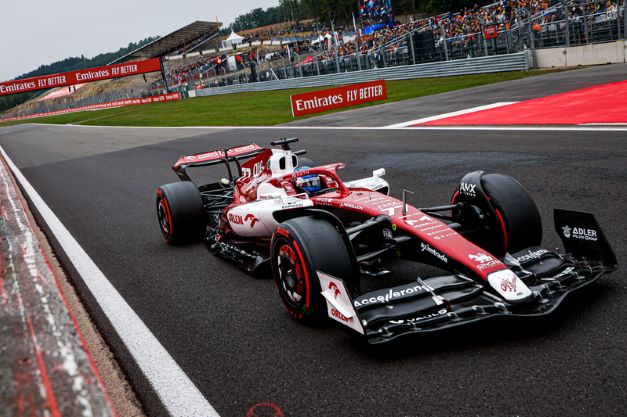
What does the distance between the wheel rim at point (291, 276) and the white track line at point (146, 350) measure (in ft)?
2.92

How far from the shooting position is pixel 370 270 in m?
4.84

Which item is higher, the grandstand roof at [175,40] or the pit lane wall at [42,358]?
the grandstand roof at [175,40]

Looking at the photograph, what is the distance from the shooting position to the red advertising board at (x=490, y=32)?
26.0m

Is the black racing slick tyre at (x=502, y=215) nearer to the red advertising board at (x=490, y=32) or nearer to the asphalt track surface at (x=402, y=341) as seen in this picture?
the asphalt track surface at (x=402, y=341)

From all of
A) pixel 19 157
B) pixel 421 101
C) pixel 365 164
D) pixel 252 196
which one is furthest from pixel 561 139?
pixel 19 157

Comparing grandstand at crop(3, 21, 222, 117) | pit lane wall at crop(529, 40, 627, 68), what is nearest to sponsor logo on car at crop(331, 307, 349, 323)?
pit lane wall at crop(529, 40, 627, 68)

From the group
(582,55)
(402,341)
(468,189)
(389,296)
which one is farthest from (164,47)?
(402,341)

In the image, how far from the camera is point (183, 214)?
262 inches

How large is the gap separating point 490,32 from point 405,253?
24164 mm

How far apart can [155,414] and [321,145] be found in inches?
442

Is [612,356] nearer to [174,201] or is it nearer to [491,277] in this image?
[491,277]

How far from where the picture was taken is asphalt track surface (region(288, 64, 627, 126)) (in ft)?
54.4

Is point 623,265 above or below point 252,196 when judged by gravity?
below

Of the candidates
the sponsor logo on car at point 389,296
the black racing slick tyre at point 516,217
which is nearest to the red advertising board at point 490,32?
the black racing slick tyre at point 516,217
